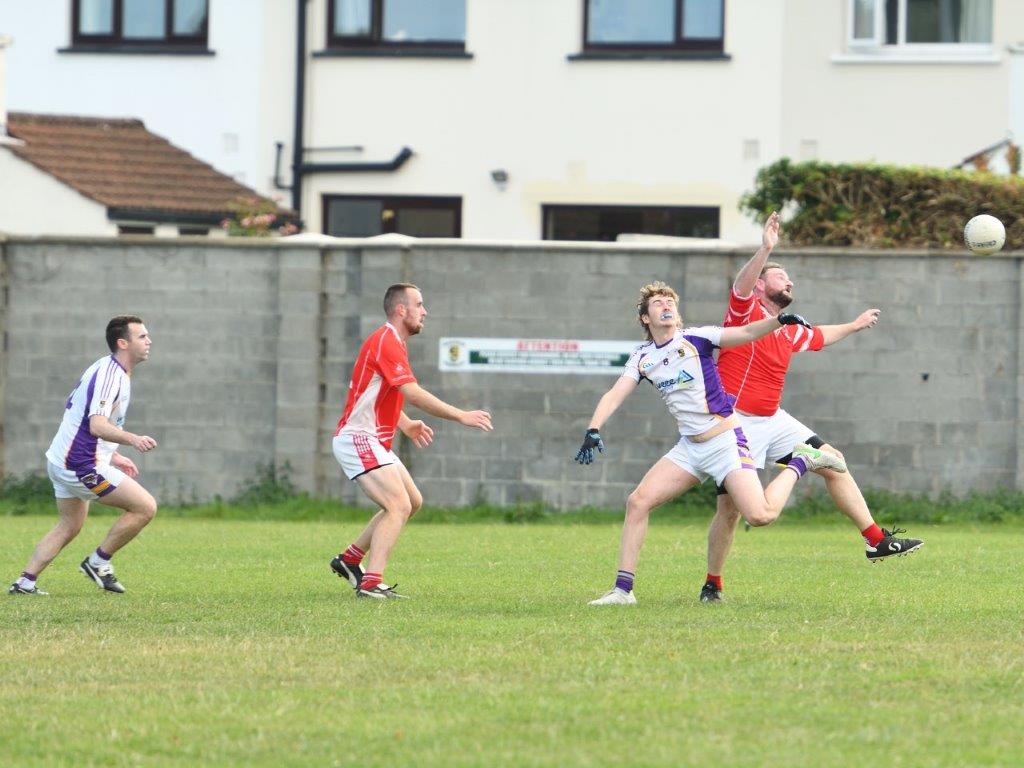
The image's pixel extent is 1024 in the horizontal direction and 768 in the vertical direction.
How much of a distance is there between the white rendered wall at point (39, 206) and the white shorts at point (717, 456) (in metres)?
14.0

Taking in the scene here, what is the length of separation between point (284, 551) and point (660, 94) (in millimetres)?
11611

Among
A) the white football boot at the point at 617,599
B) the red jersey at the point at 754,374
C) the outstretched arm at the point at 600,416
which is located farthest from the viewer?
the red jersey at the point at 754,374

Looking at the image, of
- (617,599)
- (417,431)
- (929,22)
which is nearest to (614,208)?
(929,22)

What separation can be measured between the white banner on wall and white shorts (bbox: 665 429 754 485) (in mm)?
8009

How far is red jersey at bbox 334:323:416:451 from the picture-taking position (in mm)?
11961

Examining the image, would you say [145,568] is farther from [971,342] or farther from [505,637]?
[971,342]

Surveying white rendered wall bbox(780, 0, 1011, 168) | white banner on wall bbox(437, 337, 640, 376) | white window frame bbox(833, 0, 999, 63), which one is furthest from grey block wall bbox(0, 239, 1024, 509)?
white window frame bbox(833, 0, 999, 63)

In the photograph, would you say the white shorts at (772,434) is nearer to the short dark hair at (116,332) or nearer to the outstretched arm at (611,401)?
the outstretched arm at (611,401)

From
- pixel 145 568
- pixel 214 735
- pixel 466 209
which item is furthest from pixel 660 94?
pixel 214 735

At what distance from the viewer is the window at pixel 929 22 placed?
25000 mm

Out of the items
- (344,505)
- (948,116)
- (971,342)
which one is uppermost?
(948,116)

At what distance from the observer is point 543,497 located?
64.0ft

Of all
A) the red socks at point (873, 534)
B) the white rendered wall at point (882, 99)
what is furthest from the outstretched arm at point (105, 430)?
the white rendered wall at point (882, 99)

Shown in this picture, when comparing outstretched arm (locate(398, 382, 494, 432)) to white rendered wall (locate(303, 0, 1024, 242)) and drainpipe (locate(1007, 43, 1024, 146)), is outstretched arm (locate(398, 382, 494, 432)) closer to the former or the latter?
white rendered wall (locate(303, 0, 1024, 242))
